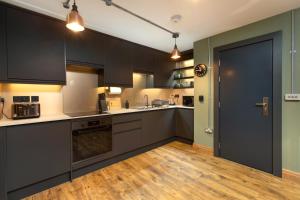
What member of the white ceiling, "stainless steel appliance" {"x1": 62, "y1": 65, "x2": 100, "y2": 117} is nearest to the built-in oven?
"stainless steel appliance" {"x1": 62, "y1": 65, "x2": 100, "y2": 117}

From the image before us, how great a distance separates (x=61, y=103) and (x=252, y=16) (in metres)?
3.36

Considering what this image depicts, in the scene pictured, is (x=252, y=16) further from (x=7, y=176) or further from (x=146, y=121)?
(x=7, y=176)

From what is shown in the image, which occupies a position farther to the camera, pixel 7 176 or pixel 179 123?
pixel 179 123

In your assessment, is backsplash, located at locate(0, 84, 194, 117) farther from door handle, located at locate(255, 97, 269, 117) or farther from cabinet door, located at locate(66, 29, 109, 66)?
door handle, located at locate(255, 97, 269, 117)

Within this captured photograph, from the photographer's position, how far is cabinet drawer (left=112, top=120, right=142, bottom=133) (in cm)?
268

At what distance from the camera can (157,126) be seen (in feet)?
11.3

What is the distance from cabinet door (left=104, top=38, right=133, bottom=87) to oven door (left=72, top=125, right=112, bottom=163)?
916 mm

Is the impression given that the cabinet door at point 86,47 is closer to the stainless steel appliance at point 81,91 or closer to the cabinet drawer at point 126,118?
the stainless steel appliance at point 81,91

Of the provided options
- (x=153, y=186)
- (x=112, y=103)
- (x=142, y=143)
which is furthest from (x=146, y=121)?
(x=153, y=186)

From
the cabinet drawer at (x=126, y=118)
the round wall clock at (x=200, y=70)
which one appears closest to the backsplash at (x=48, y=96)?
the cabinet drawer at (x=126, y=118)

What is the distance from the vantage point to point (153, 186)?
6.68 feet

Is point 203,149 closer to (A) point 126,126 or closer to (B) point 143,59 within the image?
(A) point 126,126

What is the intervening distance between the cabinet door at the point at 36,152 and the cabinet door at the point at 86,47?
108cm

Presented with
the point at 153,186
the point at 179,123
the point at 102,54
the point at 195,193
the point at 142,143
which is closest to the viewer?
the point at 195,193
